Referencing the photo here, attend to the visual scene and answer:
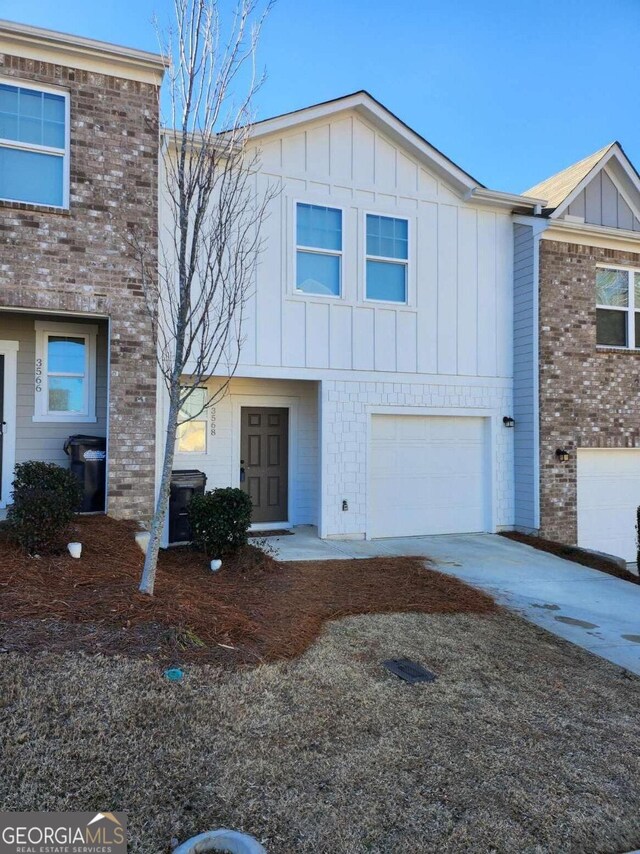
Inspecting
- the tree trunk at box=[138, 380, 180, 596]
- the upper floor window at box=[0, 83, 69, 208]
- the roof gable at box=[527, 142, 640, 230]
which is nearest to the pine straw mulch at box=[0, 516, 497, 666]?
the tree trunk at box=[138, 380, 180, 596]

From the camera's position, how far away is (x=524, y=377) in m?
11.4

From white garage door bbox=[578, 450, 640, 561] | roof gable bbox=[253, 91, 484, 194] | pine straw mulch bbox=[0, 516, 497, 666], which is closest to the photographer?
pine straw mulch bbox=[0, 516, 497, 666]

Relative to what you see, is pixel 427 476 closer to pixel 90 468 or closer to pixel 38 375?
pixel 90 468

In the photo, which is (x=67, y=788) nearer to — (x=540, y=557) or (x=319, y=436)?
(x=319, y=436)

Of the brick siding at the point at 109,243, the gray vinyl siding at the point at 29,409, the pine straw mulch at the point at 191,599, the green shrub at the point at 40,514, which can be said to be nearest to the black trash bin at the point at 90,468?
the brick siding at the point at 109,243

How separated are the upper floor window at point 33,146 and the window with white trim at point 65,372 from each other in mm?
1912

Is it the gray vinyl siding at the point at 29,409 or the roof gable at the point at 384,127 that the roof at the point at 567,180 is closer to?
the roof gable at the point at 384,127

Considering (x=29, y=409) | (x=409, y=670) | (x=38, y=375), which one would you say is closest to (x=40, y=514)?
(x=29, y=409)

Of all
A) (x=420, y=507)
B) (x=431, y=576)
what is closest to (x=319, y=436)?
(x=420, y=507)

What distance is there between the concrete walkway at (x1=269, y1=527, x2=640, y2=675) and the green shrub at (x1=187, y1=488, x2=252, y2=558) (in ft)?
3.39

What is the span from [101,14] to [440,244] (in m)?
6.24

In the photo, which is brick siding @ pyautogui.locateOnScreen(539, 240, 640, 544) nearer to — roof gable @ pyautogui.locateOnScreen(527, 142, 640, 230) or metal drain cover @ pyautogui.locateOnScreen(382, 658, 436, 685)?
roof gable @ pyautogui.locateOnScreen(527, 142, 640, 230)

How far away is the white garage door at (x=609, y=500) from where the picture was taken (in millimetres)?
11711

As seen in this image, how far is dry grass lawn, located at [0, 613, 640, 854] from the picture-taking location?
2857mm
